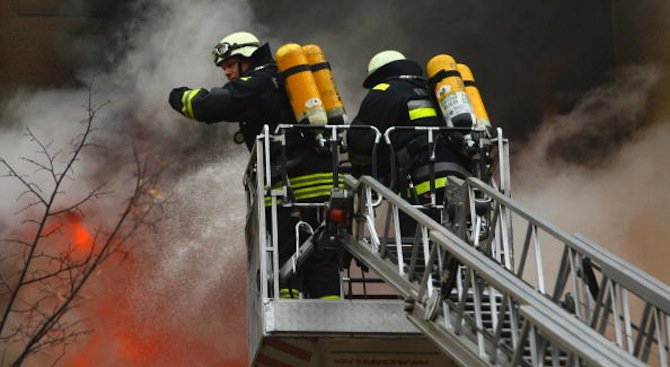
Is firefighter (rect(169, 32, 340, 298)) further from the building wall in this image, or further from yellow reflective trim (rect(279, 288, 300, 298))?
the building wall

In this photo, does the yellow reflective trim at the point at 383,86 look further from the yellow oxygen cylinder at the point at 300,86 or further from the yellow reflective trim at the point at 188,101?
the yellow reflective trim at the point at 188,101

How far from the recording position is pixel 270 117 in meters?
10.3

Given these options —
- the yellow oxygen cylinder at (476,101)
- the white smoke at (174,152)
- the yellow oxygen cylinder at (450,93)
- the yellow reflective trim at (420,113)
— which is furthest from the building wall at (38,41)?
the yellow reflective trim at (420,113)

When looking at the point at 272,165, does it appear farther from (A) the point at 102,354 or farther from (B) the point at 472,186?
(A) the point at 102,354

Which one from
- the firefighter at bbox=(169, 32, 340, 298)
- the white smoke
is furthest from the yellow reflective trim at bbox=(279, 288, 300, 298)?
the white smoke

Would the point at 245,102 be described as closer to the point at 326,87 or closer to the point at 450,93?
the point at 326,87

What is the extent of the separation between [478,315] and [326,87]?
275cm

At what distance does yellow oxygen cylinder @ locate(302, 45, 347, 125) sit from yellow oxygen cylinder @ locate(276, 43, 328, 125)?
80mm

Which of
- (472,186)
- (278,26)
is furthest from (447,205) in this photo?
(278,26)

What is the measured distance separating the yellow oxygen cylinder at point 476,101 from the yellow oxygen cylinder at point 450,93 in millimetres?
112

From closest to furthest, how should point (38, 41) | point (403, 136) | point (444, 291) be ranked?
point (444, 291) → point (403, 136) → point (38, 41)

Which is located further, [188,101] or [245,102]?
[188,101]

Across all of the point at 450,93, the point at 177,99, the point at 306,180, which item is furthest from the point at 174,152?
the point at 450,93

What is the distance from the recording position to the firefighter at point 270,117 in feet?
32.2
